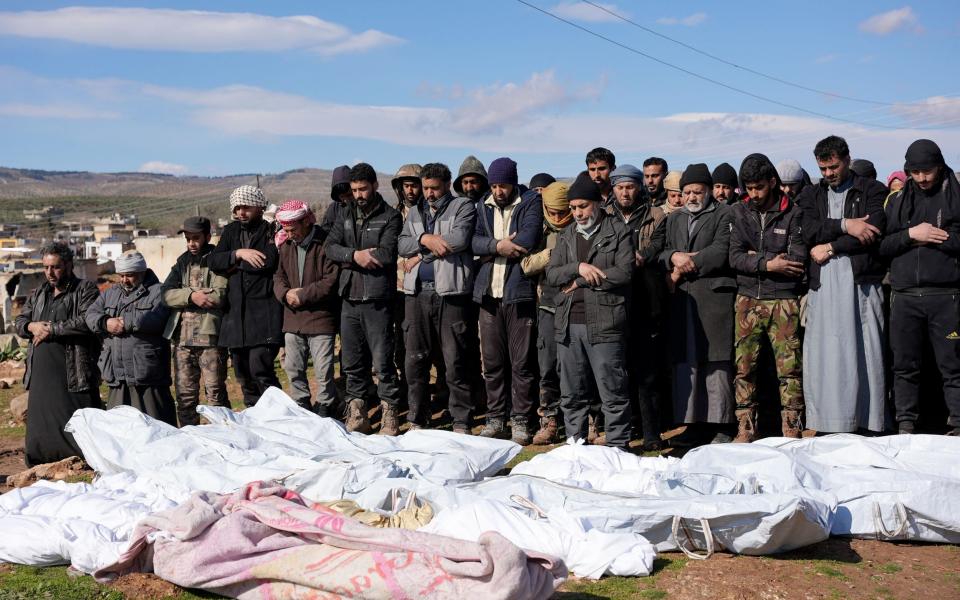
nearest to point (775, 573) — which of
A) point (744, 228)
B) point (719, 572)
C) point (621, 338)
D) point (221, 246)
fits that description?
point (719, 572)

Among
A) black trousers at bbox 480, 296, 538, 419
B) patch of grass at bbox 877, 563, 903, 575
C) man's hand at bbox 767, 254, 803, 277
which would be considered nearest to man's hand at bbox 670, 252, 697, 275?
man's hand at bbox 767, 254, 803, 277

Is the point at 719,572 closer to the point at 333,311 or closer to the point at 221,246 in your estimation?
the point at 333,311

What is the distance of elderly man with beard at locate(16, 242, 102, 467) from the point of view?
8.84 metres

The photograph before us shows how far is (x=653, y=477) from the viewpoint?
596 centimetres

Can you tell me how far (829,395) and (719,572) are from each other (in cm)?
284

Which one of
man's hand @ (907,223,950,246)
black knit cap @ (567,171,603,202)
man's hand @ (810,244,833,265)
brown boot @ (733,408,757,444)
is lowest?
brown boot @ (733,408,757,444)

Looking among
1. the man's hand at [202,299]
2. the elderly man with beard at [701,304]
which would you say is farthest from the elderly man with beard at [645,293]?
the man's hand at [202,299]

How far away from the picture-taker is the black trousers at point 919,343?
702 cm

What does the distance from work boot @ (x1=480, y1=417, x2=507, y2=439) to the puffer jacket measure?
3715mm

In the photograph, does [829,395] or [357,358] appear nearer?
[829,395]

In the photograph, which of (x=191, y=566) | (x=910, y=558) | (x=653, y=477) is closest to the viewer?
(x=191, y=566)

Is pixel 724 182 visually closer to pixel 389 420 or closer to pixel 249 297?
pixel 389 420

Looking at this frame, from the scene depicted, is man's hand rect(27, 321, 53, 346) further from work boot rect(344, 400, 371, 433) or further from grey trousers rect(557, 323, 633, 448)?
grey trousers rect(557, 323, 633, 448)

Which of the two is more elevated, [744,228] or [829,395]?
[744,228]
